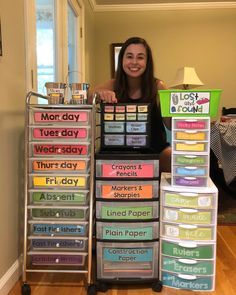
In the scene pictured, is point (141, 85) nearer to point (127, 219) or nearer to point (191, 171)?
point (191, 171)

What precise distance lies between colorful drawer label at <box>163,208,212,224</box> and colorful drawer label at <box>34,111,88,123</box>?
602 millimetres

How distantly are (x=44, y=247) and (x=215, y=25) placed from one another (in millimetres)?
3927

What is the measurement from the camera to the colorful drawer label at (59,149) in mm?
1522

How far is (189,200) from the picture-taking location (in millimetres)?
1528

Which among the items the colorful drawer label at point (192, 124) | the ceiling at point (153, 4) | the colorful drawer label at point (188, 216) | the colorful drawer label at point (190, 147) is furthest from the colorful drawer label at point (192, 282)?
the ceiling at point (153, 4)

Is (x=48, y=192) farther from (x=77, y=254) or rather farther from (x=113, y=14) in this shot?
(x=113, y=14)

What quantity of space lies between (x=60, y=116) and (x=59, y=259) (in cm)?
68

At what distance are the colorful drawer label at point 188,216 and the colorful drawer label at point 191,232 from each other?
3cm

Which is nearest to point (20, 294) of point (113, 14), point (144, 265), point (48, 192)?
point (48, 192)

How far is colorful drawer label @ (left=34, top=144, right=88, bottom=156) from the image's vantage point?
1.52 meters

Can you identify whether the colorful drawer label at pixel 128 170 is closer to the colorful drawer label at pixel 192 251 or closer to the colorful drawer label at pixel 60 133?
the colorful drawer label at pixel 60 133

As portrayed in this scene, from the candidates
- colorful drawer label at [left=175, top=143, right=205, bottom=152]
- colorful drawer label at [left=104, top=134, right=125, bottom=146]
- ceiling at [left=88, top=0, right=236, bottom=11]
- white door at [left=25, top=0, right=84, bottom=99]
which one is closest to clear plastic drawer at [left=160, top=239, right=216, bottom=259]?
colorful drawer label at [left=175, top=143, right=205, bottom=152]

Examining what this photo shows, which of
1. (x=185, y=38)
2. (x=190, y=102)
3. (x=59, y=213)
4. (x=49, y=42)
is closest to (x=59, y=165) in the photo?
(x=59, y=213)

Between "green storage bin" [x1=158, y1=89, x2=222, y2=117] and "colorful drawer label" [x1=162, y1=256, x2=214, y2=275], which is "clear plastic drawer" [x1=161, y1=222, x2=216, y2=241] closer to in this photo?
"colorful drawer label" [x1=162, y1=256, x2=214, y2=275]
